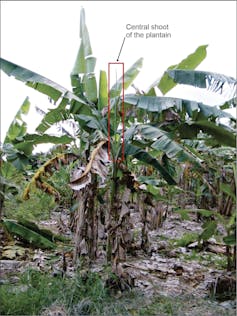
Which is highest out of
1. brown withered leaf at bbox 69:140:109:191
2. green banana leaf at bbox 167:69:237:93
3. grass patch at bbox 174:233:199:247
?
green banana leaf at bbox 167:69:237:93

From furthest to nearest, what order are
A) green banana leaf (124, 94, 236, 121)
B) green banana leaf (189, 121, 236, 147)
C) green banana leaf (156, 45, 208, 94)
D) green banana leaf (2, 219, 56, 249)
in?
green banana leaf (2, 219, 56, 249)
green banana leaf (156, 45, 208, 94)
green banana leaf (124, 94, 236, 121)
green banana leaf (189, 121, 236, 147)

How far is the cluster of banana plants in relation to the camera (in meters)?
1.75

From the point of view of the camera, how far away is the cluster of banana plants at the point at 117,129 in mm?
1750

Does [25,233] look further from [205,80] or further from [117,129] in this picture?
[205,80]

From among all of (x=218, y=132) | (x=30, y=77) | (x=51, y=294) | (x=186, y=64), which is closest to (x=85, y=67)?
(x=30, y=77)

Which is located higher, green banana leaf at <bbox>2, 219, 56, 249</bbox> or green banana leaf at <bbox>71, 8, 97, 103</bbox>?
green banana leaf at <bbox>71, 8, 97, 103</bbox>

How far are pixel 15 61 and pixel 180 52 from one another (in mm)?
927

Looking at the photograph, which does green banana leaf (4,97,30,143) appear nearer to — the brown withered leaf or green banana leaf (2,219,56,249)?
green banana leaf (2,219,56,249)

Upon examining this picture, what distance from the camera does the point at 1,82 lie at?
196cm

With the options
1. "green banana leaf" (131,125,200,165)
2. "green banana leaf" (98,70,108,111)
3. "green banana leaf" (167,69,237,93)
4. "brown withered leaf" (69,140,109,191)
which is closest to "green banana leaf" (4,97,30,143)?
"green banana leaf" (98,70,108,111)

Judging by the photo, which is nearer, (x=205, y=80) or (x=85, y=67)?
(x=205, y=80)

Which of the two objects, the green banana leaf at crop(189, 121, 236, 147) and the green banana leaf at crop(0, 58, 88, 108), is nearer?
the green banana leaf at crop(189, 121, 236, 147)

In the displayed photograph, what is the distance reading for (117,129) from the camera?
2064 millimetres

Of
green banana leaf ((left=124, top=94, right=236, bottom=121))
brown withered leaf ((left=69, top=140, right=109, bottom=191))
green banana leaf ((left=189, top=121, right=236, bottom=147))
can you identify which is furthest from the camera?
green banana leaf ((left=124, top=94, right=236, bottom=121))
